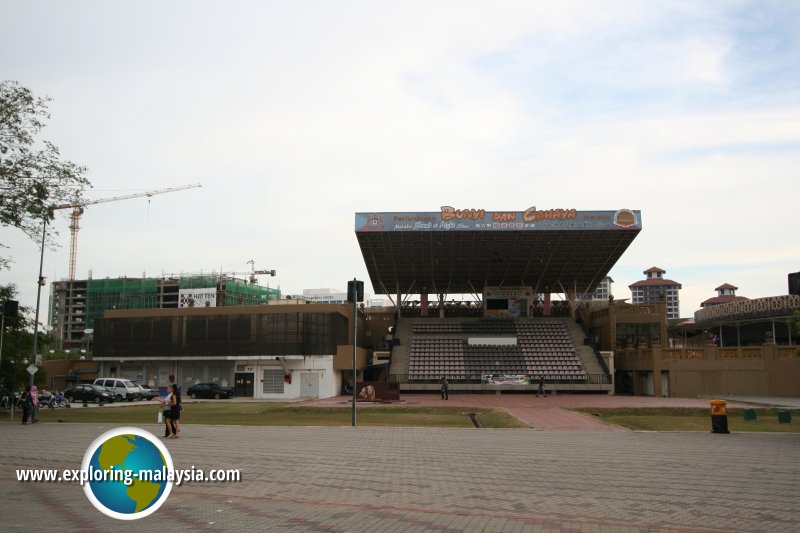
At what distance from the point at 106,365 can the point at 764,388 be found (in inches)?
2053

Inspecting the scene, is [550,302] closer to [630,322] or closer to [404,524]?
[630,322]

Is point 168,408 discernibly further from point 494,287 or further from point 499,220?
point 494,287

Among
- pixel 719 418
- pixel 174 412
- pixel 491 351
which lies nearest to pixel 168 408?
pixel 174 412

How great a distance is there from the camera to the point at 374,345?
66.4 m

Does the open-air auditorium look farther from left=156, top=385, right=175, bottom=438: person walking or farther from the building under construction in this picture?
the building under construction

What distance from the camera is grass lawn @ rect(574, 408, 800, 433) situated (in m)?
24.7

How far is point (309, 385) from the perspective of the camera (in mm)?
51469

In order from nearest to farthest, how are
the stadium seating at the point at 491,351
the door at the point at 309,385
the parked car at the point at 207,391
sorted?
the parked car at the point at 207,391 → the door at the point at 309,385 → the stadium seating at the point at 491,351

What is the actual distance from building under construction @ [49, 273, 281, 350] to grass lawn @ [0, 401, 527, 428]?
99604 mm

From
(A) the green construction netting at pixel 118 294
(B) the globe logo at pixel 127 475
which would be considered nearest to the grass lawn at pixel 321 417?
(B) the globe logo at pixel 127 475

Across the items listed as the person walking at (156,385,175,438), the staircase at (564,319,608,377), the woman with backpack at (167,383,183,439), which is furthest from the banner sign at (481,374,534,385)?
the woman with backpack at (167,383,183,439)

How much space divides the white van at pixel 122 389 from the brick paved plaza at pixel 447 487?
28299 millimetres

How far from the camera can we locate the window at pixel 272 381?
171ft

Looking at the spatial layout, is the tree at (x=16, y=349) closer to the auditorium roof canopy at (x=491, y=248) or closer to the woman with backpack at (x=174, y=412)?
the woman with backpack at (x=174, y=412)
